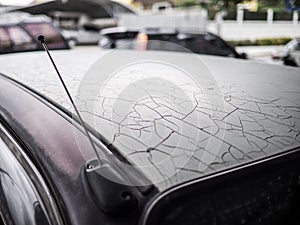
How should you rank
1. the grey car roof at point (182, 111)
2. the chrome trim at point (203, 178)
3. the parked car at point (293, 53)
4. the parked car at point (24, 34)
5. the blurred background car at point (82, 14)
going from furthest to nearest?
the blurred background car at point (82, 14) → the parked car at point (24, 34) → the parked car at point (293, 53) → the grey car roof at point (182, 111) → the chrome trim at point (203, 178)

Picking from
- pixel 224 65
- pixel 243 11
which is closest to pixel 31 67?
pixel 224 65

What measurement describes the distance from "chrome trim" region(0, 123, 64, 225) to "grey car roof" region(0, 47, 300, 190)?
8.1 inches

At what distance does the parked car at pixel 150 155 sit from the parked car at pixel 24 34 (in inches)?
125

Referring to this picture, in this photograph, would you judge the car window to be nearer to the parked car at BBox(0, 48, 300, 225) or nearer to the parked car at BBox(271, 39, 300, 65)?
the parked car at BBox(271, 39, 300, 65)

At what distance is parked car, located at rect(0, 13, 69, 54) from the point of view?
4263 mm

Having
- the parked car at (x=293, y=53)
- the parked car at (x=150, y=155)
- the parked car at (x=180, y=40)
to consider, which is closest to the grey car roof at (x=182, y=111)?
the parked car at (x=150, y=155)

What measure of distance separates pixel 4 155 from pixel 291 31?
230cm

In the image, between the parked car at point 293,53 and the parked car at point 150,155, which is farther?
the parked car at point 293,53

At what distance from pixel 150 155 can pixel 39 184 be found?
1.00 feet

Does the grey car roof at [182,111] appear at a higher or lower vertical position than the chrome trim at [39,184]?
higher

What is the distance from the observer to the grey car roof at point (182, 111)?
0.83m

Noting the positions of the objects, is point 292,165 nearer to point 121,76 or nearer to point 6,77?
point 121,76

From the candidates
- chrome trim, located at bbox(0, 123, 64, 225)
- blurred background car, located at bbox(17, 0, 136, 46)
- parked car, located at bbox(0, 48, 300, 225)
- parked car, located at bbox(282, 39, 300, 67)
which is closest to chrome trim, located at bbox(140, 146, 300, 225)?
parked car, located at bbox(0, 48, 300, 225)

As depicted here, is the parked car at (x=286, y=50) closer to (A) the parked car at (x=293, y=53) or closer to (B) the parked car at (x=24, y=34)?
(A) the parked car at (x=293, y=53)
